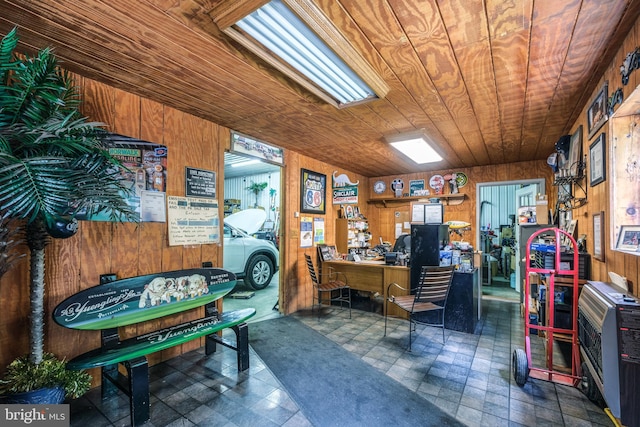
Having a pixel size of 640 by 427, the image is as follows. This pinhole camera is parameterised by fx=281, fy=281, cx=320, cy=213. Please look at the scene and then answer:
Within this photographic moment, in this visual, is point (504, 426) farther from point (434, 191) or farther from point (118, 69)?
point (434, 191)

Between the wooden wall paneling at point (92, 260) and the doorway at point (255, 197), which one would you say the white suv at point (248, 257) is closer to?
the doorway at point (255, 197)

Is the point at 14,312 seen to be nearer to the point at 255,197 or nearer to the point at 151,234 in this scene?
the point at 151,234

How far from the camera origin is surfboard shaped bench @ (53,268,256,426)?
2002mm

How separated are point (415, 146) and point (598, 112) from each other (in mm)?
1945

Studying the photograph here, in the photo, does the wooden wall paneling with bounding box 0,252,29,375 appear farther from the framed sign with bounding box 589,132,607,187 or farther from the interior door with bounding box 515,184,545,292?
Result: the interior door with bounding box 515,184,545,292

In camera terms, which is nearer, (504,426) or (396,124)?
(504,426)

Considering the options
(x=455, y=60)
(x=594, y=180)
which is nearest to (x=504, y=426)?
(x=594, y=180)

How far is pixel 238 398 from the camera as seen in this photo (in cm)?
225

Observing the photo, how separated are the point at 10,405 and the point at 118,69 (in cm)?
230

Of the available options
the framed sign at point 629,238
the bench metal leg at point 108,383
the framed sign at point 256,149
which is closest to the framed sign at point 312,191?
the framed sign at point 256,149

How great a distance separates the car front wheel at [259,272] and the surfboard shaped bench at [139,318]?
2.74 metres

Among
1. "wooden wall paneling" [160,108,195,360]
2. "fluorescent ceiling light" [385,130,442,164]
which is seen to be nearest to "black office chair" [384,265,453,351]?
"fluorescent ceiling light" [385,130,442,164]

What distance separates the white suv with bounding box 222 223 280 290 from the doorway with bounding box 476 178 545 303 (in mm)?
4150

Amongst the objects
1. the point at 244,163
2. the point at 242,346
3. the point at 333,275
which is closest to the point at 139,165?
the point at 242,346
